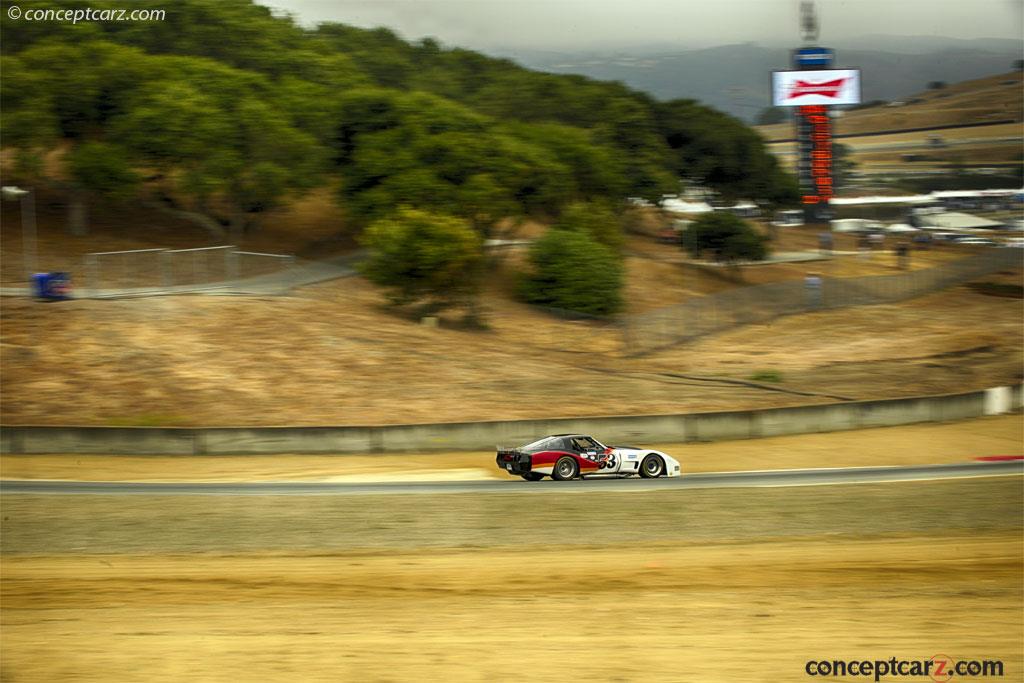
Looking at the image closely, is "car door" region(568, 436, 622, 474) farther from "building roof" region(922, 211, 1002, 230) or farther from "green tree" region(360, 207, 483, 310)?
"building roof" region(922, 211, 1002, 230)

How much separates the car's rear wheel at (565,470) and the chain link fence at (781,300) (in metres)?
18.9

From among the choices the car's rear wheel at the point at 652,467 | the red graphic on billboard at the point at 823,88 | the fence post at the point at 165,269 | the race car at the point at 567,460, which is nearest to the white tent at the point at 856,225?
the red graphic on billboard at the point at 823,88

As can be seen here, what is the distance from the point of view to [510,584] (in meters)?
16.4

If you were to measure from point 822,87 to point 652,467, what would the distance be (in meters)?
57.0

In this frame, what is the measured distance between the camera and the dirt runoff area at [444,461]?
74.4 ft

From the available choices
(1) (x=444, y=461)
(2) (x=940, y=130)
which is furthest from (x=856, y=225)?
(1) (x=444, y=461)

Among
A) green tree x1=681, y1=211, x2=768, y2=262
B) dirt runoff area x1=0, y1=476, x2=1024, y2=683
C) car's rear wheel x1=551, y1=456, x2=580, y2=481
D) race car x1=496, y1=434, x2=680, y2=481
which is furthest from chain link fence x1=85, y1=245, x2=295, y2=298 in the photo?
green tree x1=681, y1=211, x2=768, y2=262

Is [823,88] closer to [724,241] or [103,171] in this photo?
[724,241]

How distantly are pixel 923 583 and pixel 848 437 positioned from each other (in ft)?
35.9

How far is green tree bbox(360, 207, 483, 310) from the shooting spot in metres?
41.2

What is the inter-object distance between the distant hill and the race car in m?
77.1

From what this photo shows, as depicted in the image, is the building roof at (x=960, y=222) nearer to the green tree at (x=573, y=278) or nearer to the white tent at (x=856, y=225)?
the white tent at (x=856, y=225)

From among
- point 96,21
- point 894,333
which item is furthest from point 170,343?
point 894,333

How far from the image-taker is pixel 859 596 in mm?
15812
